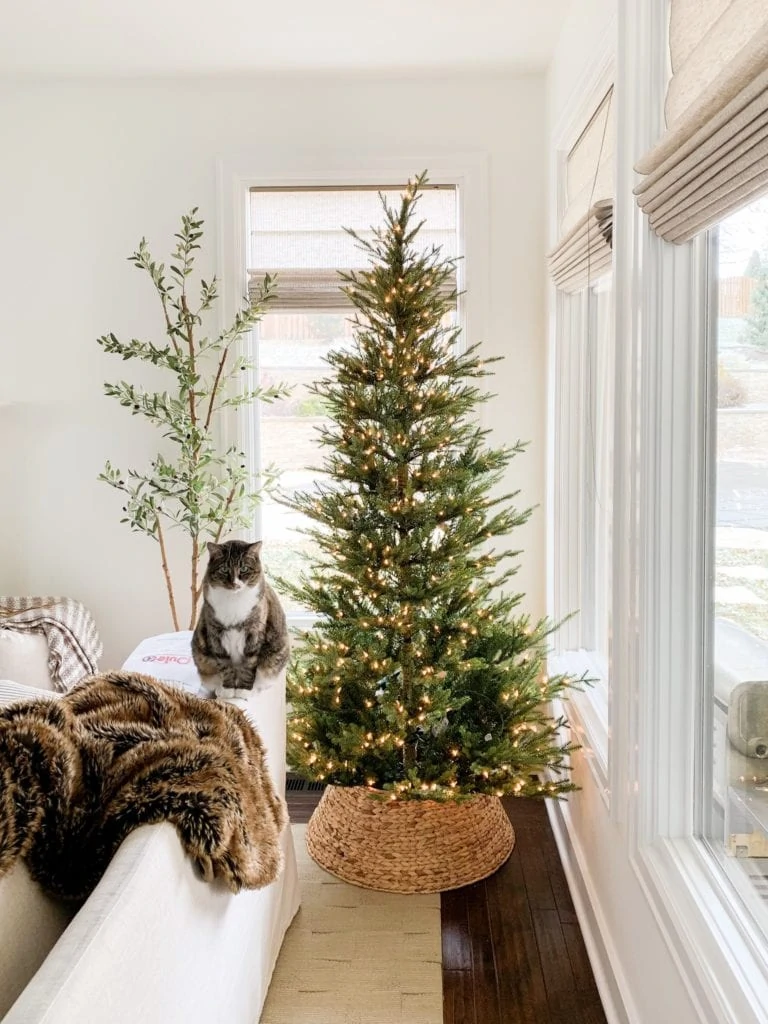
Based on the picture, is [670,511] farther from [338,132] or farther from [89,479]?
[89,479]

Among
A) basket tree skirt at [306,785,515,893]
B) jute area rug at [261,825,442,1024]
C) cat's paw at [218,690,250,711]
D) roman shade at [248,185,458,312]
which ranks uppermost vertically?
roman shade at [248,185,458,312]

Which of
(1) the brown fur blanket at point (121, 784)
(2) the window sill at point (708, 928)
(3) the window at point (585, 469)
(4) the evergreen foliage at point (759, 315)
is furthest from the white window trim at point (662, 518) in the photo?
(1) the brown fur blanket at point (121, 784)

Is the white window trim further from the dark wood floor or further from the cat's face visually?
the cat's face

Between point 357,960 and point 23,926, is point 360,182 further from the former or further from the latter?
point 23,926

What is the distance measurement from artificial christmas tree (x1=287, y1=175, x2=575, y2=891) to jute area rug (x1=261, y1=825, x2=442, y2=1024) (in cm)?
10

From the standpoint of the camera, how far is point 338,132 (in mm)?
3299

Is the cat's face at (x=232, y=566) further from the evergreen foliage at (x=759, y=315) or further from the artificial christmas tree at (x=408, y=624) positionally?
the evergreen foliage at (x=759, y=315)

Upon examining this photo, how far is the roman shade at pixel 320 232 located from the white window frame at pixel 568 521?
1.52 ft

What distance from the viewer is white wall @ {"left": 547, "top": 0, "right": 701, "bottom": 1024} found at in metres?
1.66

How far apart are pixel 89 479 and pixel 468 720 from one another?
6.19 feet

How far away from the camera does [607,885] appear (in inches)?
84.3

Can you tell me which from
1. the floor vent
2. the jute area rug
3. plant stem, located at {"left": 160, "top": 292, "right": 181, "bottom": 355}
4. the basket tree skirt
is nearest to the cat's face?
the basket tree skirt

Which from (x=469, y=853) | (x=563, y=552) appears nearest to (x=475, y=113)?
(x=563, y=552)

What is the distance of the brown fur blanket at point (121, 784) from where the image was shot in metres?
1.17
